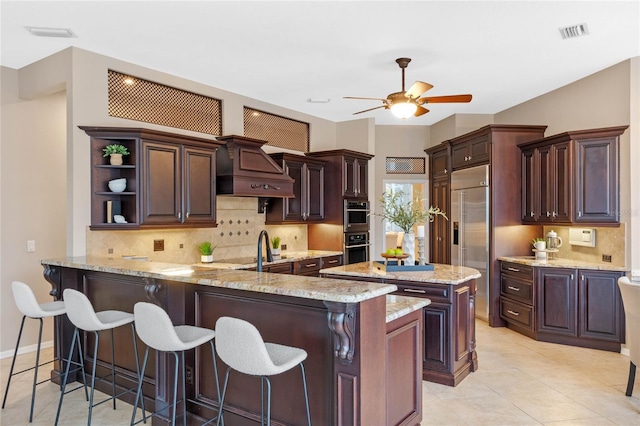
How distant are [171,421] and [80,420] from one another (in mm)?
782

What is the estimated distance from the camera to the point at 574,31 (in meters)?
3.78

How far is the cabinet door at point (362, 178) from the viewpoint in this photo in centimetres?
671

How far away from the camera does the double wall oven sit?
6371mm

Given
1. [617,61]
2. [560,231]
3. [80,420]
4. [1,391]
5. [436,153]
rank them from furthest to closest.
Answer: [436,153] → [560,231] → [617,61] → [1,391] → [80,420]

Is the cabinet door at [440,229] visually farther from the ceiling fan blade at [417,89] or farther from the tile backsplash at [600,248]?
the ceiling fan blade at [417,89]

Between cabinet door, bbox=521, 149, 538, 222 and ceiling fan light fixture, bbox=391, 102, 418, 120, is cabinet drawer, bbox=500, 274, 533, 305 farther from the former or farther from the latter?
ceiling fan light fixture, bbox=391, 102, 418, 120

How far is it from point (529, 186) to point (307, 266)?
306 centimetres

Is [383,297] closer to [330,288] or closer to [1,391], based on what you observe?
[330,288]

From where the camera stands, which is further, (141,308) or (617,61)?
(617,61)

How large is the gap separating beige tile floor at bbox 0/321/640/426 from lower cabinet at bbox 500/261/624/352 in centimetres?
25

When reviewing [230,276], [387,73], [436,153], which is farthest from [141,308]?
[436,153]

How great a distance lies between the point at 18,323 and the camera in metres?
4.61

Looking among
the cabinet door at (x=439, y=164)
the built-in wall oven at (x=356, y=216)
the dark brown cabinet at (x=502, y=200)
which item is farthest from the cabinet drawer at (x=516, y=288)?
the built-in wall oven at (x=356, y=216)

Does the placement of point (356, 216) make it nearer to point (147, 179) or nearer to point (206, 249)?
point (206, 249)
